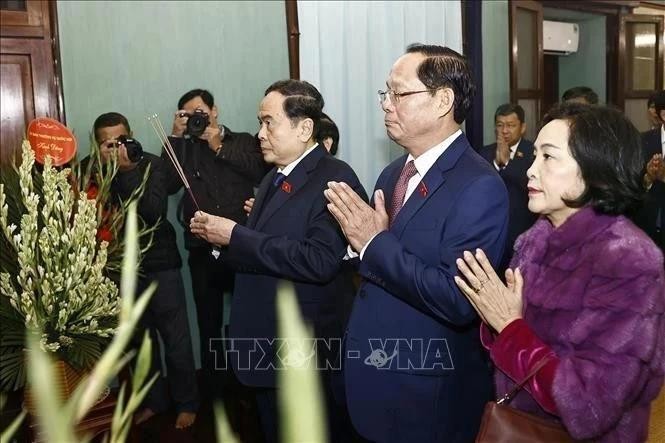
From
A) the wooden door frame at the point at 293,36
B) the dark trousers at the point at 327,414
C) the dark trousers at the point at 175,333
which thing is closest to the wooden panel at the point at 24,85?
the dark trousers at the point at 175,333

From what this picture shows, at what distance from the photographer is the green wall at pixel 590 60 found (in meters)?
6.11

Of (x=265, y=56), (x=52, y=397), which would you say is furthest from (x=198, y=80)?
(x=52, y=397)

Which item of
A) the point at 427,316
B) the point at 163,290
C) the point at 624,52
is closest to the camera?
the point at 427,316

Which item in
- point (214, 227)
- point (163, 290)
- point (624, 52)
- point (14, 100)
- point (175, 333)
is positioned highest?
point (624, 52)

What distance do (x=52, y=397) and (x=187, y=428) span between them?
2.70m

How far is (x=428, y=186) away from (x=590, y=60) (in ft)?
18.4

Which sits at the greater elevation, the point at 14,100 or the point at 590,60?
the point at 590,60

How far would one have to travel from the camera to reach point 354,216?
145cm

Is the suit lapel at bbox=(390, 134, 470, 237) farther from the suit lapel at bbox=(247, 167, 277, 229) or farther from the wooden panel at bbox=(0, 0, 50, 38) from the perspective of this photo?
the wooden panel at bbox=(0, 0, 50, 38)

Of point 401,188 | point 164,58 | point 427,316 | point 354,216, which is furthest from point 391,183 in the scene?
point 164,58

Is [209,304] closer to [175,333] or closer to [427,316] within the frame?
[175,333]

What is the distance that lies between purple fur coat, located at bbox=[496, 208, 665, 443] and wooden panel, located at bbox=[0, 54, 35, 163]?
8.91 ft

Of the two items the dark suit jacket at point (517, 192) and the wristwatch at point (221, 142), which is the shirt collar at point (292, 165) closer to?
the dark suit jacket at point (517, 192)

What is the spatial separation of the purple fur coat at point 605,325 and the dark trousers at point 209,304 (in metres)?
2.24
